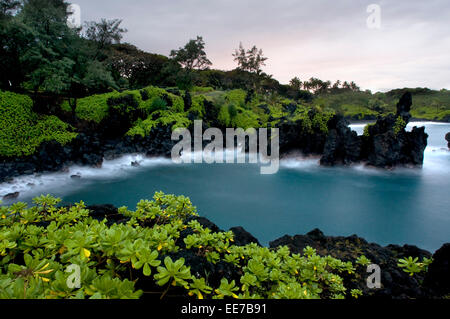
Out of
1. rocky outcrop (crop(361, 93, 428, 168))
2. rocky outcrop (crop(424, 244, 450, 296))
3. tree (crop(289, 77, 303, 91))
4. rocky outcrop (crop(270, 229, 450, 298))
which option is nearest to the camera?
rocky outcrop (crop(424, 244, 450, 296))

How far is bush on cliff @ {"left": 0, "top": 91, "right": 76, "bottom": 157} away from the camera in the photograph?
12.6m

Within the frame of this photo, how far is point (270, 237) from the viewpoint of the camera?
9055mm

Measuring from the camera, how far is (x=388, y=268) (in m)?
4.25

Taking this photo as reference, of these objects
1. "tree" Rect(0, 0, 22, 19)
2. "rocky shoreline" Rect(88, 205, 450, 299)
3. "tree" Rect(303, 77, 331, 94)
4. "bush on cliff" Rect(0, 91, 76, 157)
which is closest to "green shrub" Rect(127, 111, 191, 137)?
"bush on cliff" Rect(0, 91, 76, 157)

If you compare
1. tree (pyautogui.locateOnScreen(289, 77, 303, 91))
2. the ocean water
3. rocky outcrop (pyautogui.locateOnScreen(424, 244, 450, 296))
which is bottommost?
the ocean water

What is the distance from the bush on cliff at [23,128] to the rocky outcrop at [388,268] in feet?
50.5

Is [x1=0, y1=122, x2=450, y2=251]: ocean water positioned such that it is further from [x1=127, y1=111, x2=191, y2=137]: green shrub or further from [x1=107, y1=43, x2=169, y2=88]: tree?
[x1=107, y1=43, x2=169, y2=88]: tree

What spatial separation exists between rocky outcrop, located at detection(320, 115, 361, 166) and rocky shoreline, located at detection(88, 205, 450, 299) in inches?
512

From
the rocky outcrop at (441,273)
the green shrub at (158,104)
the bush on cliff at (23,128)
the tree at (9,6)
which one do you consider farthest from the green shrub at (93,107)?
the rocky outcrop at (441,273)

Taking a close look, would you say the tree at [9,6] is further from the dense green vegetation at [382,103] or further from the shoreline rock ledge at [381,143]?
the dense green vegetation at [382,103]

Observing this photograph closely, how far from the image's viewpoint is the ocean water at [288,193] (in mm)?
9922

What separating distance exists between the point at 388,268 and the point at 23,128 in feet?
61.0
